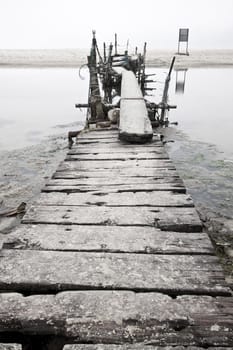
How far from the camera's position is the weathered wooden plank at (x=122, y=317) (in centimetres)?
150

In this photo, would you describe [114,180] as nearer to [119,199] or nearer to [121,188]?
[121,188]

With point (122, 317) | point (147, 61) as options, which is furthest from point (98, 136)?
point (147, 61)

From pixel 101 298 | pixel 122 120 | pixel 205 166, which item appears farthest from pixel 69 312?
pixel 205 166

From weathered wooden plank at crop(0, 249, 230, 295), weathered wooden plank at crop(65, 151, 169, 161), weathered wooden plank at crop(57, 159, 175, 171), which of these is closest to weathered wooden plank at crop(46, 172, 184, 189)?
weathered wooden plank at crop(57, 159, 175, 171)

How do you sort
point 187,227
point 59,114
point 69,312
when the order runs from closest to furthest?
1. point 69,312
2. point 187,227
3. point 59,114

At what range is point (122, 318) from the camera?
1596mm

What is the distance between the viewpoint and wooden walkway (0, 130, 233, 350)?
154 cm

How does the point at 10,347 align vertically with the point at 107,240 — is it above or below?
below

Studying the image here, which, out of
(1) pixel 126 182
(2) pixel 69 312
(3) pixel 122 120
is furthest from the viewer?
(3) pixel 122 120

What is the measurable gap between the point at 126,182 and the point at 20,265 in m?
1.84

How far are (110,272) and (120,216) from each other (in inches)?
32.9

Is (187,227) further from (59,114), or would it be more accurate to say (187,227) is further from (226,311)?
(59,114)

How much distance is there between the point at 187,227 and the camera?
2.54 m

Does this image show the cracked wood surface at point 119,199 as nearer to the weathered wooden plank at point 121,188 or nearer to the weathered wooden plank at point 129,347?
the weathered wooden plank at point 121,188
